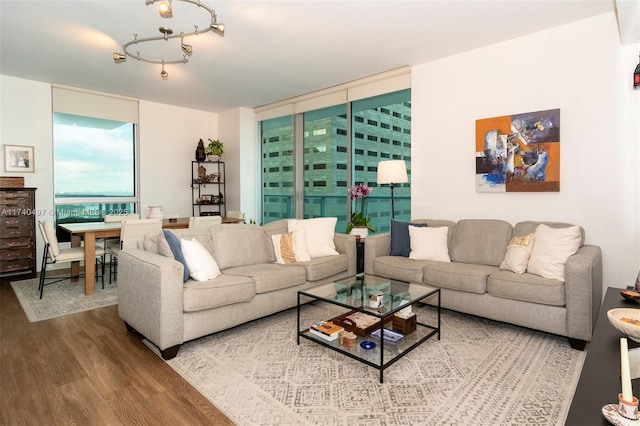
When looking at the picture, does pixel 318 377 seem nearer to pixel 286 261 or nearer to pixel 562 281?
pixel 286 261

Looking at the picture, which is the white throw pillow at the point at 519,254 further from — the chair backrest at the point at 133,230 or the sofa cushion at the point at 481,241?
the chair backrest at the point at 133,230

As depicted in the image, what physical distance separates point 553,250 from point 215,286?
2706 mm

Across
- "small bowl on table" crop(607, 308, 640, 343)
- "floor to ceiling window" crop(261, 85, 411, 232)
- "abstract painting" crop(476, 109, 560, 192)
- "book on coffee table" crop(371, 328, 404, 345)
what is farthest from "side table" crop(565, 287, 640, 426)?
"floor to ceiling window" crop(261, 85, 411, 232)

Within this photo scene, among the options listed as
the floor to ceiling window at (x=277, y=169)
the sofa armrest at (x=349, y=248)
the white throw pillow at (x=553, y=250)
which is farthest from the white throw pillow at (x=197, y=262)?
the floor to ceiling window at (x=277, y=169)

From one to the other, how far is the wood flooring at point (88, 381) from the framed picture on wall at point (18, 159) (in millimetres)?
2816

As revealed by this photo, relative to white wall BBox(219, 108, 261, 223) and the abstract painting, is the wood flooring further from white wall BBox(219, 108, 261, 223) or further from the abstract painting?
white wall BBox(219, 108, 261, 223)

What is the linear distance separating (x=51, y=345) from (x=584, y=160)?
4812 mm

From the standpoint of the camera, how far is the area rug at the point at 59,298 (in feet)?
11.2

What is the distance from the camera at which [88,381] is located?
217cm

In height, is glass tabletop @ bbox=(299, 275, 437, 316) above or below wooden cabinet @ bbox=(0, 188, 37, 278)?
below

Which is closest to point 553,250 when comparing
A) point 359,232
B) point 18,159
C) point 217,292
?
point 359,232

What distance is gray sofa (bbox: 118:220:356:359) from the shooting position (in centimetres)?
243

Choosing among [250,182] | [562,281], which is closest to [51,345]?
[562,281]

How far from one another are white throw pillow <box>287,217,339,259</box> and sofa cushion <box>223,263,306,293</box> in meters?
0.44
